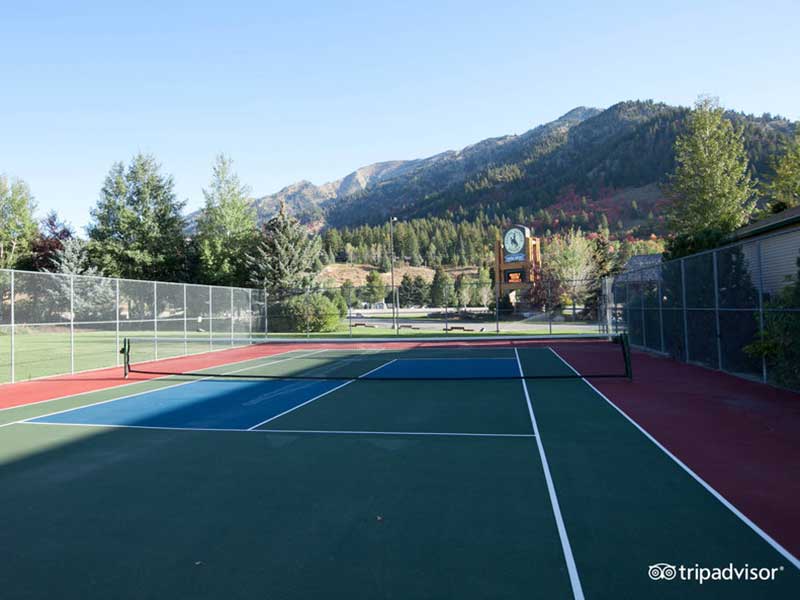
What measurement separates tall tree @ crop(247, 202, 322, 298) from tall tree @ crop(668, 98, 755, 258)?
85.1 feet

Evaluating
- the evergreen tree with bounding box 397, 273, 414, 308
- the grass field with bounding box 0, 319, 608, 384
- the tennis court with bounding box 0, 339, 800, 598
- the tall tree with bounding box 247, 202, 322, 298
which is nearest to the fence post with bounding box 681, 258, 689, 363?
the tennis court with bounding box 0, 339, 800, 598

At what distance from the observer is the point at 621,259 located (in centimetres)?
7081

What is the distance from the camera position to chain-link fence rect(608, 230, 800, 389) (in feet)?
32.5

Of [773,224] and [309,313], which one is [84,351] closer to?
[309,313]

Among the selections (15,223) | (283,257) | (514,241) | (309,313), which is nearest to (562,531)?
(309,313)

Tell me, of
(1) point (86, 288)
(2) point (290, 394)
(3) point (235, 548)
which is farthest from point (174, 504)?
(1) point (86, 288)

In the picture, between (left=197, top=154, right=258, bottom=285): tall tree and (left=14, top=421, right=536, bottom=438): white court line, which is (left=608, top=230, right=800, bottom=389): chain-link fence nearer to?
(left=14, top=421, right=536, bottom=438): white court line

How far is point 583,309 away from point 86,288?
3431cm

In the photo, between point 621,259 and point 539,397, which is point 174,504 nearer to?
point 539,397

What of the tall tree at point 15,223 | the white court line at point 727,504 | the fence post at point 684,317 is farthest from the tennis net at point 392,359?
the tall tree at point 15,223

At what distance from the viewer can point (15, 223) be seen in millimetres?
47812

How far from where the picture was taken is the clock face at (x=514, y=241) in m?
52.6

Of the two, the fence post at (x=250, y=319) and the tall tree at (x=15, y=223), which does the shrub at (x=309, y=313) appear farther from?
the tall tree at (x=15, y=223)

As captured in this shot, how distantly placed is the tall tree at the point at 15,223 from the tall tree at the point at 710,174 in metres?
53.1
